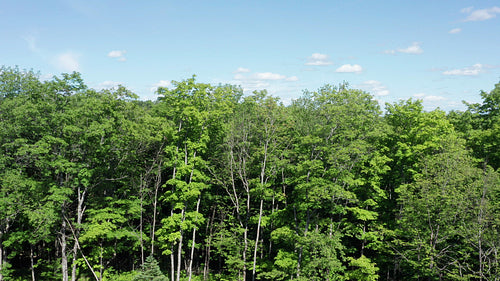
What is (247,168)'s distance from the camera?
27594 mm

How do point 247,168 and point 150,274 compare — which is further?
point 247,168

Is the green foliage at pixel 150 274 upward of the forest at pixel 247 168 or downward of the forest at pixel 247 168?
downward

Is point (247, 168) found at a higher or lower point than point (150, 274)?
higher

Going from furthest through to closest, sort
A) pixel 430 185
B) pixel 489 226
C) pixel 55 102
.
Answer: pixel 55 102 < pixel 430 185 < pixel 489 226

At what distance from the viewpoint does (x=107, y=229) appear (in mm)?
25031

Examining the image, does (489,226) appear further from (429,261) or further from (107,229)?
(107,229)

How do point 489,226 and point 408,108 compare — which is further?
point 408,108

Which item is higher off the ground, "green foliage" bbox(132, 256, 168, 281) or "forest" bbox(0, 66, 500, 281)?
"forest" bbox(0, 66, 500, 281)

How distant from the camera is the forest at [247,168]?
866 inches

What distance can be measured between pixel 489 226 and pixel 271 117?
1581 cm

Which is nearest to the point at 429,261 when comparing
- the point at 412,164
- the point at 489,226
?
the point at 489,226

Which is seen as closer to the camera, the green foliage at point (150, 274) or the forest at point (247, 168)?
the green foliage at point (150, 274)

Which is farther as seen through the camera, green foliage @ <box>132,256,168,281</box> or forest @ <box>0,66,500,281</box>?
forest @ <box>0,66,500,281</box>

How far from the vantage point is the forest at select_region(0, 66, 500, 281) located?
72.2ft
